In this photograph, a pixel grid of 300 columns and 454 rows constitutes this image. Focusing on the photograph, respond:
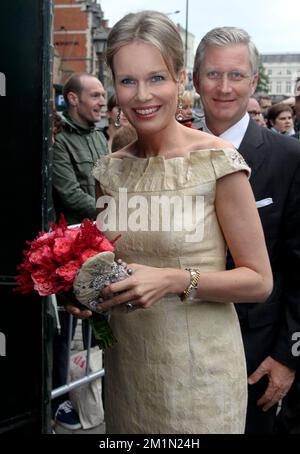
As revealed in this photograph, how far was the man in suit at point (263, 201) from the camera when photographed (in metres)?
Answer: 2.23

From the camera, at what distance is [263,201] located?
7.28 ft

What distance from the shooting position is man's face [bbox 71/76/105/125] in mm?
4648

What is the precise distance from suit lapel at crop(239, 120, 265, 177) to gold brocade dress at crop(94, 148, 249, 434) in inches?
19.5

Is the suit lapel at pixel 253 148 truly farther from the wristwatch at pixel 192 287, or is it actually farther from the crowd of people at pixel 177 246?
the wristwatch at pixel 192 287

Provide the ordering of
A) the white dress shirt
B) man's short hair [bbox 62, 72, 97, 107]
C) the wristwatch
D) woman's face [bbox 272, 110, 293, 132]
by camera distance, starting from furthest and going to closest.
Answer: woman's face [bbox 272, 110, 293, 132] → man's short hair [bbox 62, 72, 97, 107] → the white dress shirt → the wristwatch

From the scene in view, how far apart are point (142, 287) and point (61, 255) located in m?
0.26

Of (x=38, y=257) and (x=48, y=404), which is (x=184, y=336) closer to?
(x=38, y=257)

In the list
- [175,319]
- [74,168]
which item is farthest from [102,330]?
[74,168]

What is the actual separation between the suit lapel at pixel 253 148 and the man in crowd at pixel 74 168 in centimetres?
207

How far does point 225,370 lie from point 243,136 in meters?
0.96

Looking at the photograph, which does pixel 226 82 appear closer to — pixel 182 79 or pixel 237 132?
pixel 237 132

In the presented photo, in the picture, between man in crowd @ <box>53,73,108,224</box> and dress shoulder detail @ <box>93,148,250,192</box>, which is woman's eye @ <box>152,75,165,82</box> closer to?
dress shoulder detail @ <box>93,148,250,192</box>

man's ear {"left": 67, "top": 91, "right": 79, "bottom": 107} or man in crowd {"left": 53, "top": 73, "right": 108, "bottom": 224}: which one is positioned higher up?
man's ear {"left": 67, "top": 91, "right": 79, "bottom": 107}

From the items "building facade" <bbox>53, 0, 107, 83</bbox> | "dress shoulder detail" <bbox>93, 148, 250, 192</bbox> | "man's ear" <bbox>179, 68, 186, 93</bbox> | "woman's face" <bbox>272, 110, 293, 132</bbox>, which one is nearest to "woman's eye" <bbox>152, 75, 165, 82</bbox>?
"man's ear" <bbox>179, 68, 186, 93</bbox>
